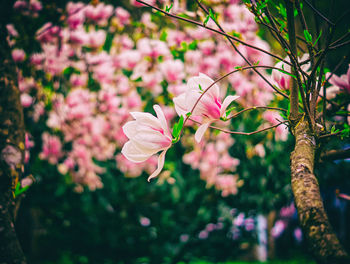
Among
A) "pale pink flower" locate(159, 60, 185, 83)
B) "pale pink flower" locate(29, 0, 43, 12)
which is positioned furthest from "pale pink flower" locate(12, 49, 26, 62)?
"pale pink flower" locate(159, 60, 185, 83)

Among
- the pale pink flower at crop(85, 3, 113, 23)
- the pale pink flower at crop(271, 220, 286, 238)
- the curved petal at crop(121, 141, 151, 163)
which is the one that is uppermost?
the pale pink flower at crop(85, 3, 113, 23)

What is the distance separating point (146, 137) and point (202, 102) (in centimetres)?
13

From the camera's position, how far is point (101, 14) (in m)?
2.56

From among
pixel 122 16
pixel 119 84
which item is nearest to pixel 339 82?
pixel 122 16

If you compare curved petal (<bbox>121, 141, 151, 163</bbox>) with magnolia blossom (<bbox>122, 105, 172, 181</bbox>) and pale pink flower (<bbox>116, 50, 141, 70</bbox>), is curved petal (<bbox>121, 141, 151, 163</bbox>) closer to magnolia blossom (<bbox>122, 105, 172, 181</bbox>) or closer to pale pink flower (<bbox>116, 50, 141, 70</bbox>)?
magnolia blossom (<bbox>122, 105, 172, 181</bbox>)

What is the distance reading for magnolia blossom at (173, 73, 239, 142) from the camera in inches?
23.4

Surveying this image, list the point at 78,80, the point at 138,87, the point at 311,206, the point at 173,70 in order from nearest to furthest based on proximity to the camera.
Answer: the point at 311,206
the point at 173,70
the point at 138,87
the point at 78,80

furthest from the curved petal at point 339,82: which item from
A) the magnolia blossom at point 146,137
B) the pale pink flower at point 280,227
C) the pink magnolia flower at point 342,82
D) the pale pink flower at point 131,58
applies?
the pale pink flower at point 280,227

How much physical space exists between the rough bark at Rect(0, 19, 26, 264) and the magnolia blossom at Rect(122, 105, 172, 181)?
41 centimetres

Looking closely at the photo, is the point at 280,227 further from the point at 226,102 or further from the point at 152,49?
the point at 226,102

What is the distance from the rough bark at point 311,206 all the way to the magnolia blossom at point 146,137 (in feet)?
0.81

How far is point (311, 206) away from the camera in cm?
42

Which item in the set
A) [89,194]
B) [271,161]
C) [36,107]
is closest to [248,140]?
[271,161]

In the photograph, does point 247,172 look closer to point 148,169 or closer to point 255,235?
point 255,235
